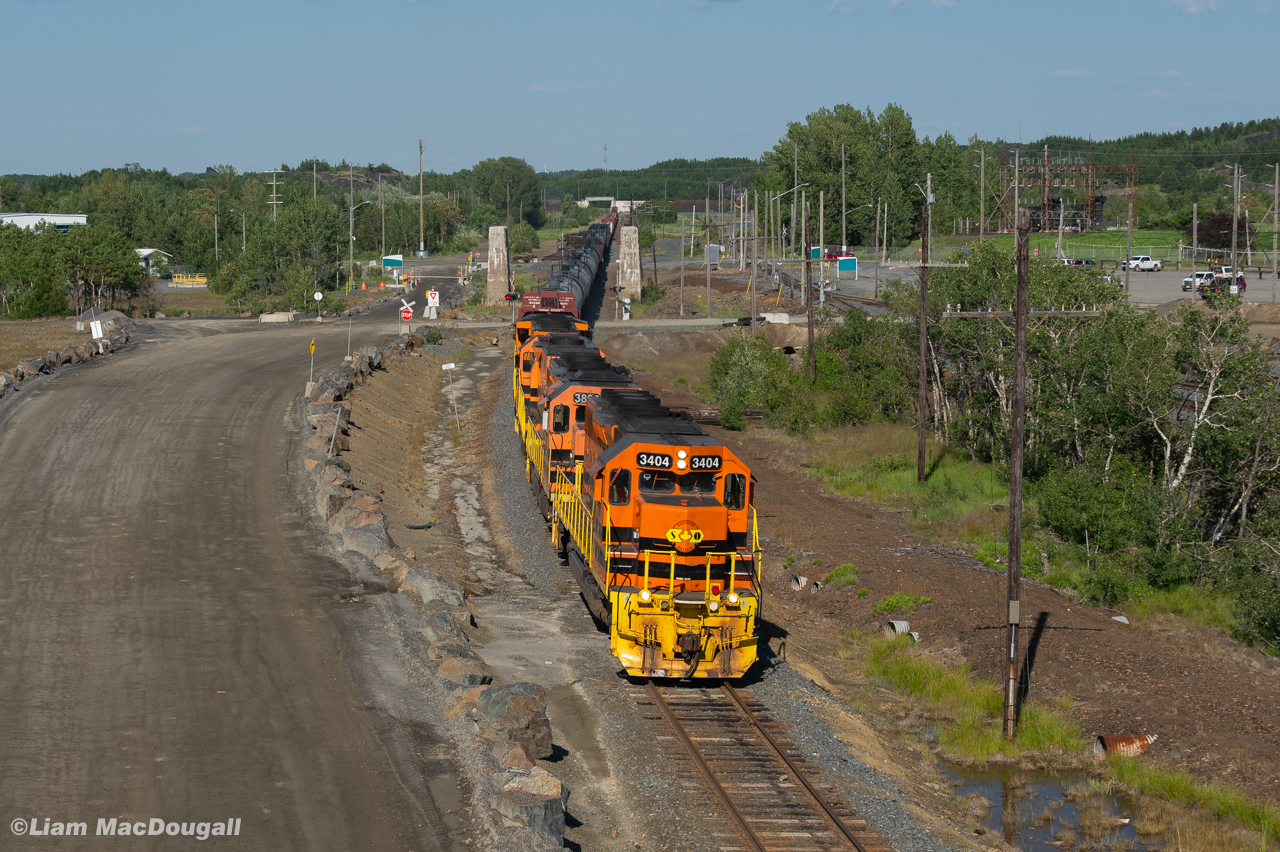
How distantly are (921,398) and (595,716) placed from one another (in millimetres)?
24622

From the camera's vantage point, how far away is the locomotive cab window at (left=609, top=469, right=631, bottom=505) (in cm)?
1956

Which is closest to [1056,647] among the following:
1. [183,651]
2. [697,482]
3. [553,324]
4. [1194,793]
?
[1194,793]

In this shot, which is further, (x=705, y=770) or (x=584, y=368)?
(x=584, y=368)

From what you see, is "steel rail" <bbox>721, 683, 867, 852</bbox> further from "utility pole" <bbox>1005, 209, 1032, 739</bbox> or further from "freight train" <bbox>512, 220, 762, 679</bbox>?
"utility pole" <bbox>1005, 209, 1032, 739</bbox>

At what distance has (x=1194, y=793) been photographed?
1745 centimetres

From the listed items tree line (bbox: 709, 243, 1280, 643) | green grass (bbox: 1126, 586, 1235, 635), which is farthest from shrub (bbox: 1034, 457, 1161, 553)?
green grass (bbox: 1126, 586, 1235, 635)

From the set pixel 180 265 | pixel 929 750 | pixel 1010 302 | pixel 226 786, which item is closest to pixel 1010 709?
pixel 929 750

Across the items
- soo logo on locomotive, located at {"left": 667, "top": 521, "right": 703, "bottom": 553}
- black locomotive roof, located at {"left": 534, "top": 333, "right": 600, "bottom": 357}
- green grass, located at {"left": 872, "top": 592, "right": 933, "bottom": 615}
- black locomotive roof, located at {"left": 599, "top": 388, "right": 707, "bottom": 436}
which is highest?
black locomotive roof, located at {"left": 534, "top": 333, "right": 600, "bottom": 357}

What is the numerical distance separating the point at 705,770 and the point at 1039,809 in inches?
236

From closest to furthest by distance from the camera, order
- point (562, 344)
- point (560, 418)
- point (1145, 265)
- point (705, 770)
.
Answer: point (705, 770) < point (560, 418) < point (562, 344) < point (1145, 265)

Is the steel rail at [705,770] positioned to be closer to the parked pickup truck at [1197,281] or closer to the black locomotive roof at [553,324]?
the black locomotive roof at [553,324]

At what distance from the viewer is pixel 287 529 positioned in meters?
27.6

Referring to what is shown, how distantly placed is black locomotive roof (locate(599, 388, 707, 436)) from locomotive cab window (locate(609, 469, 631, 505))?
3.87ft

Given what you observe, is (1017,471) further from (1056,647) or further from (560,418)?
(560,418)
